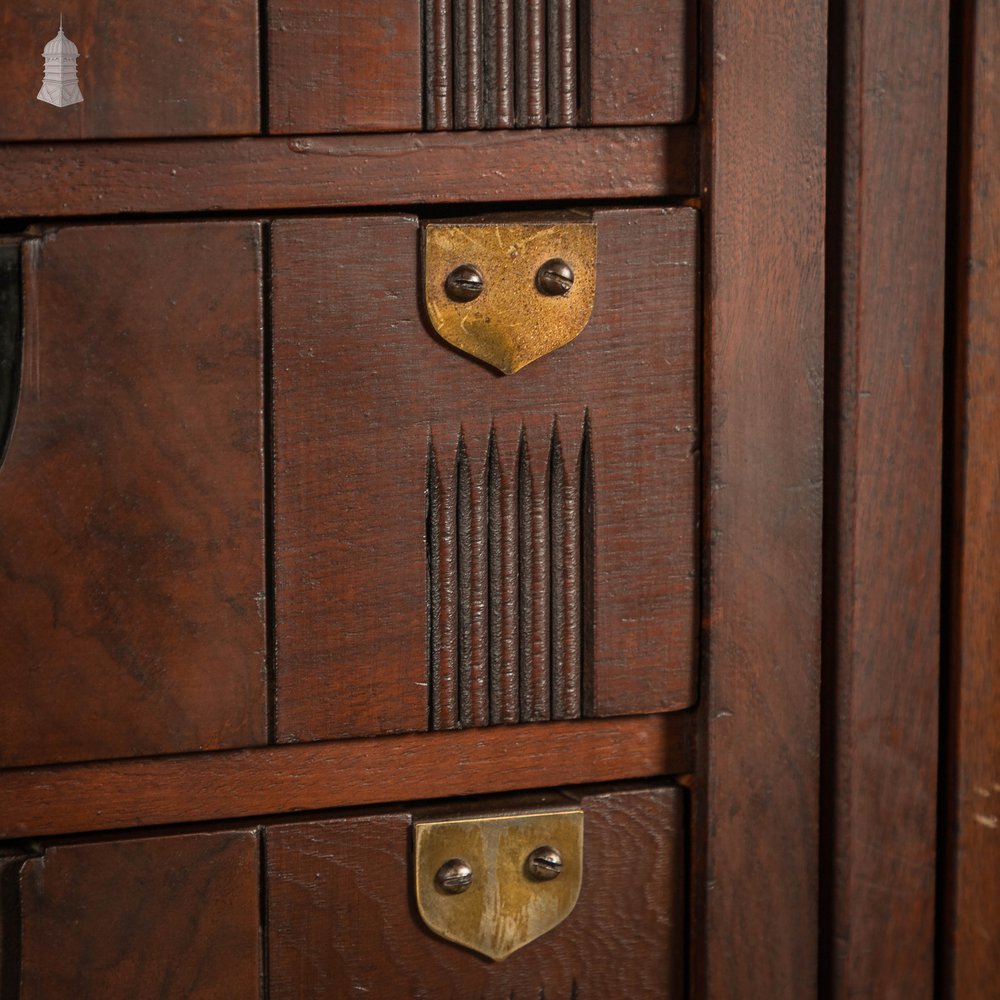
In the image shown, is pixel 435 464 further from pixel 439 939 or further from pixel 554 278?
pixel 439 939

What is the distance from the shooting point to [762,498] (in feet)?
2.27

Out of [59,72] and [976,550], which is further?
[976,550]

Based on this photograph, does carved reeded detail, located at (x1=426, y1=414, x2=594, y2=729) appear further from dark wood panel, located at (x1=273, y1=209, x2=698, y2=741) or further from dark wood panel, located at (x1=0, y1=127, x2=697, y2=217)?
dark wood panel, located at (x1=0, y1=127, x2=697, y2=217)

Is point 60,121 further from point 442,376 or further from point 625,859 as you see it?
point 625,859

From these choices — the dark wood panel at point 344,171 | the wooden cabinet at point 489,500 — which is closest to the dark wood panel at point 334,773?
the wooden cabinet at point 489,500

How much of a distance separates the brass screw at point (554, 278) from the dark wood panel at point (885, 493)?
14cm

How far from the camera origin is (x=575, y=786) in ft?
2.34

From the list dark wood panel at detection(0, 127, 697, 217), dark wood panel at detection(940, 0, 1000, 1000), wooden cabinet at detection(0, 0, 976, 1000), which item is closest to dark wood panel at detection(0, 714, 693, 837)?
wooden cabinet at detection(0, 0, 976, 1000)

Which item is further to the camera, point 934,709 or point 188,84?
point 934,709

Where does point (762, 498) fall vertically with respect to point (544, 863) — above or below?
above

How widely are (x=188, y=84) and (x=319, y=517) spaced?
0.21 meters

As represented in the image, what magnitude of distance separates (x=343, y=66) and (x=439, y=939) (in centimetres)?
43

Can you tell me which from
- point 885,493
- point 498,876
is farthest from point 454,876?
point 885,493

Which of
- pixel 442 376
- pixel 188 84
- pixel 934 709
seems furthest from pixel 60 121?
pixel 934 709
